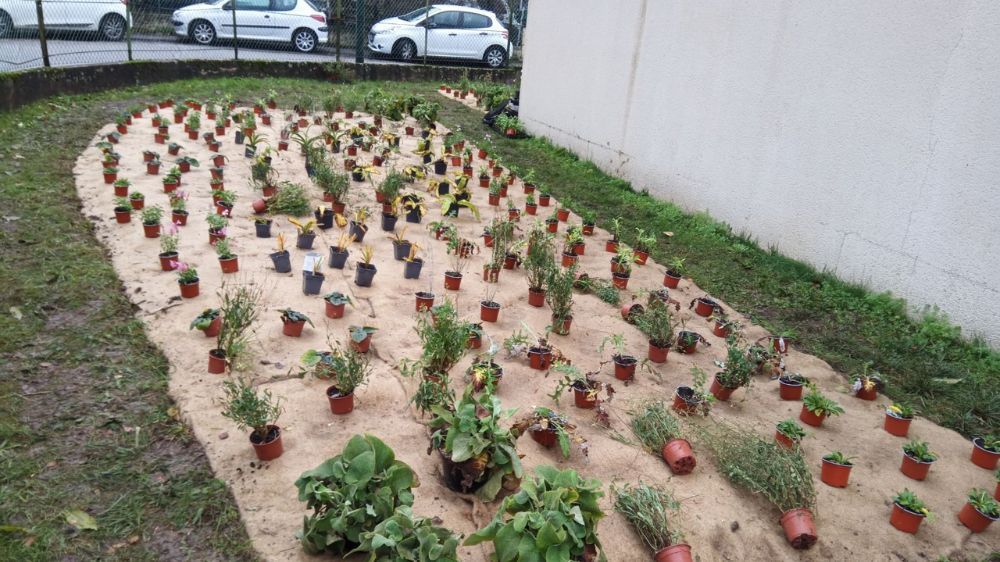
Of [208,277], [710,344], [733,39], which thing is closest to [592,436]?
[710,344]

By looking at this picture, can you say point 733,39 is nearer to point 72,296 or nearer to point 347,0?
point 72,296

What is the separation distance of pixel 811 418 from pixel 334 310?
2.94 m

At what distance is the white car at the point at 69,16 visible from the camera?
910 centimetres

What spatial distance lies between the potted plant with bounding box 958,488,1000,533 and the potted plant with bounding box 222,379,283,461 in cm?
319

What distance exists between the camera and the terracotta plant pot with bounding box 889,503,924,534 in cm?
301

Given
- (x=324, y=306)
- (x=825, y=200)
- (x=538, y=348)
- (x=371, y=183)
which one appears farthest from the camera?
(x=371, y=183)

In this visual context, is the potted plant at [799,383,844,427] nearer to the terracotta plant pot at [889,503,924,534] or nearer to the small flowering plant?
the terracotta plant pot at [889,503,924,534]

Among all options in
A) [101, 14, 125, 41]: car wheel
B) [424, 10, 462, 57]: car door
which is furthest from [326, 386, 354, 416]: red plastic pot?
[424, 10, 462, 57]: car door

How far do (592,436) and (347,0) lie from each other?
1697 centimetres

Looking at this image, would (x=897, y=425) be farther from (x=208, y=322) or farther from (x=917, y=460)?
(x=208, y=322)

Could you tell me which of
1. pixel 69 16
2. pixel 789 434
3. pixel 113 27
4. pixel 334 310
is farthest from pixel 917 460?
pixel 113 27

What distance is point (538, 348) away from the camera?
13.3 feet

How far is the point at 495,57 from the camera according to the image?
57.5 feet

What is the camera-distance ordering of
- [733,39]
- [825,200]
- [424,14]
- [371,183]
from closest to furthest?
[825,200] → [733,39] → [371,183] → [424,14]
